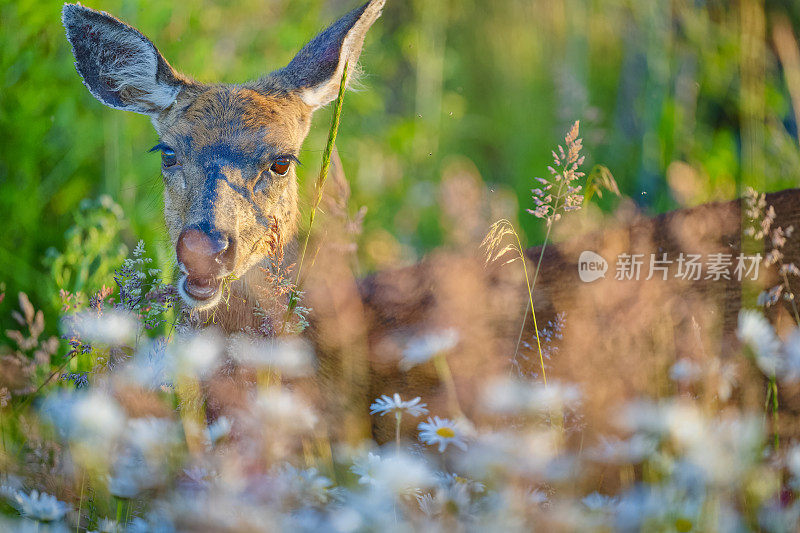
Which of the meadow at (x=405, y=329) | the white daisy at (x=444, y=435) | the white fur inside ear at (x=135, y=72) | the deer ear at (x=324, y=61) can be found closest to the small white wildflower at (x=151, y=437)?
the meadow at (x=405, y=329)

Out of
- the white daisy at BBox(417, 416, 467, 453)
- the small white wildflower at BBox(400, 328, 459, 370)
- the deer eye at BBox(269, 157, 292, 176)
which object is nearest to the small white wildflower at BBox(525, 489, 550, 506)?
the white daisy at BBox(417, 416, 467, 453)

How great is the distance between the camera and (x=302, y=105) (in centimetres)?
306

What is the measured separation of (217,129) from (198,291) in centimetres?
66

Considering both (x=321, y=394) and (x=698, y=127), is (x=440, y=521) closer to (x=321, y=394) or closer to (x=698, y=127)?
(x=321, y=394)

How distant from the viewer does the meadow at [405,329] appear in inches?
59.8

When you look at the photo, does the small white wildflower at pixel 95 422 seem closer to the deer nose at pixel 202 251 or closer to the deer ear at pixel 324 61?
the deer nose at pixel 202 251

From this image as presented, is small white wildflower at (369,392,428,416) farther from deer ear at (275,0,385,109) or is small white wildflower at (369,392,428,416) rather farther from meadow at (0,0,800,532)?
deer ear at (275,0,385,109)

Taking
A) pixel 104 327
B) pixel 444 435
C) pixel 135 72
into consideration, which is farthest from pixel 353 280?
pixel 444 435

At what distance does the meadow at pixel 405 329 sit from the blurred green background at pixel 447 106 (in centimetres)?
2

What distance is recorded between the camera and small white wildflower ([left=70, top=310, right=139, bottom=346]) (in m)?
2.00

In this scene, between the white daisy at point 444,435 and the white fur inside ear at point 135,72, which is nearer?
the white daisy at point 444,435

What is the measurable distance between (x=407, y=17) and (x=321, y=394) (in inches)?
183

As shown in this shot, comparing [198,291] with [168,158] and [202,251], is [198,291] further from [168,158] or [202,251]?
[168,158]

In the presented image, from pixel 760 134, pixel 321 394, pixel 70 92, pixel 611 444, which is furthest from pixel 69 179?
pixel 760 134
